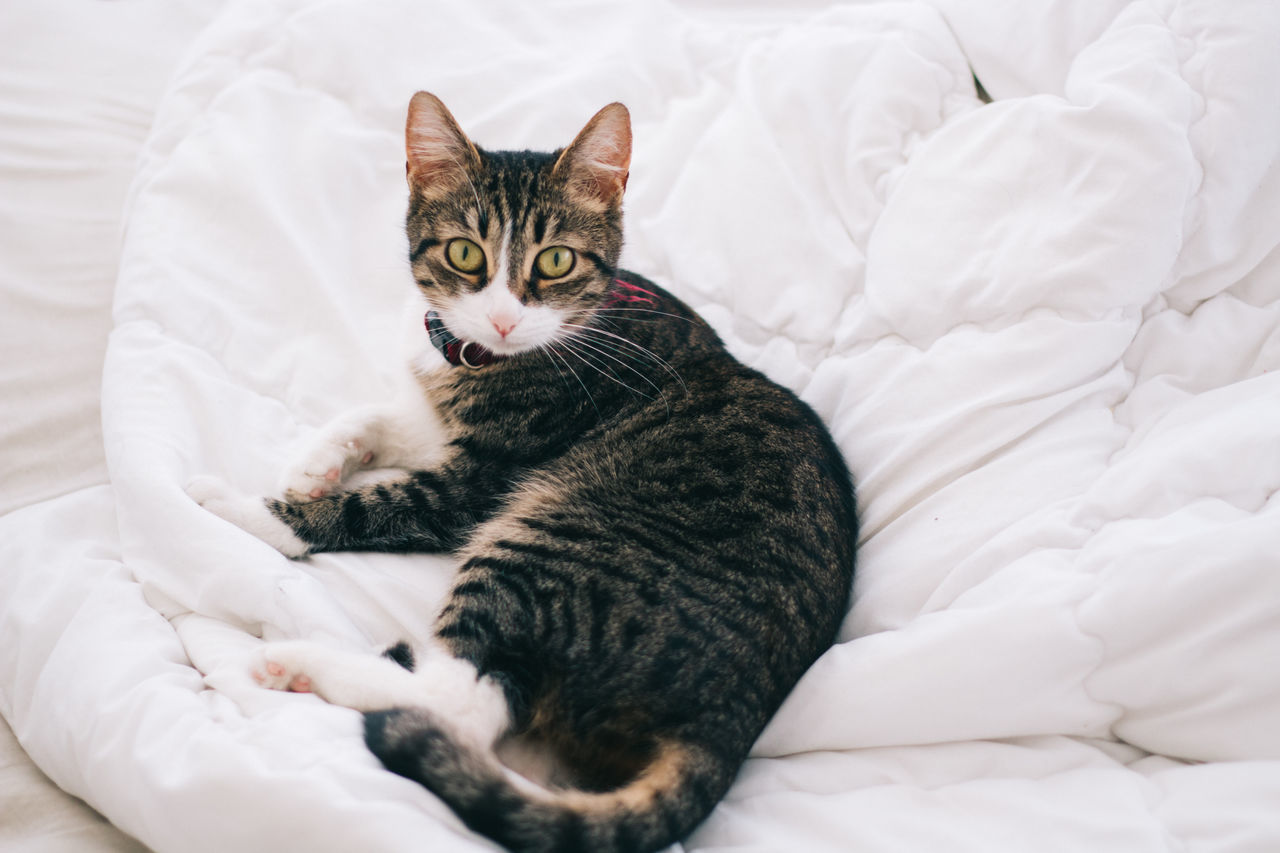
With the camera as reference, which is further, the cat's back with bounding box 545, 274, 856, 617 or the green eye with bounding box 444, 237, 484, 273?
the green eye with bounding box 444, 237, 484, 273

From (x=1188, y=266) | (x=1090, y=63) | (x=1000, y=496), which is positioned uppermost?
(x=1090, y=63)

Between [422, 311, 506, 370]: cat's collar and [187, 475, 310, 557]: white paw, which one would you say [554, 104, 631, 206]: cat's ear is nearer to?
[422, 311, 506, 370]: cat's collar

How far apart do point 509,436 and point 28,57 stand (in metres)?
1.49

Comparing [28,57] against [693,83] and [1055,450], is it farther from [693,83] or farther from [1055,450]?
[1055,450]

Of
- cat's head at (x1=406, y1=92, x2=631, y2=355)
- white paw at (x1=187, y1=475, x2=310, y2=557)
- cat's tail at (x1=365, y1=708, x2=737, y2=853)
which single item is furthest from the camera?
cat's head at (x1=406, y1=92, x2=631, y2=355)

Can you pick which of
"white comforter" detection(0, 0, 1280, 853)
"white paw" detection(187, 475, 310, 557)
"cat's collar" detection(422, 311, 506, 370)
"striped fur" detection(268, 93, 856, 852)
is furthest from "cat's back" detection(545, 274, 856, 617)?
"white paw" detection(187, 475, 310, 557)

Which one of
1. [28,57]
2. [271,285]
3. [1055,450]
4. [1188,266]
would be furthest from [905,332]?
[28,57]

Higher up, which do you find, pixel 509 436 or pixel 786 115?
pixel 786 115

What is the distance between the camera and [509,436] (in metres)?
1.59

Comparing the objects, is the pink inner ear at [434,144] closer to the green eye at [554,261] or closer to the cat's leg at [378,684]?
the green eye at [554,261]

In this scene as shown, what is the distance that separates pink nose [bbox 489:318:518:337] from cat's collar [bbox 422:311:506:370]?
15 centimetres

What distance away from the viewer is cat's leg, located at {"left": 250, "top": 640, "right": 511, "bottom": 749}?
3.68 ft

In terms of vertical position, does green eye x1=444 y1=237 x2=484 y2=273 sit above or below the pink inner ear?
below

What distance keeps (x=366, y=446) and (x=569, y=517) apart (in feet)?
1.69
